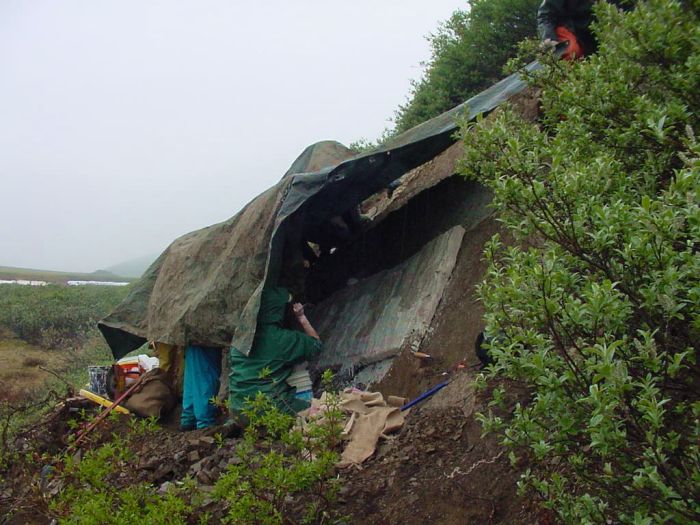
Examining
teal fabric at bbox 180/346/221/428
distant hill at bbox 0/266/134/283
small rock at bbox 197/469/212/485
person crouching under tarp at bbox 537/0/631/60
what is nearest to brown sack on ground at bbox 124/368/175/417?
teal fabric at bbox 180/346/221/428

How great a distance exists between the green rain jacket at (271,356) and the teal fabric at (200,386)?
845mm

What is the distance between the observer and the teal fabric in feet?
19.0

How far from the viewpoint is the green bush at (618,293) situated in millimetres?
1440

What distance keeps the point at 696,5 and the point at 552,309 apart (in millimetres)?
1538

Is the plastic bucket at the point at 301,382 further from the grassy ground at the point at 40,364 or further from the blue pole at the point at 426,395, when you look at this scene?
the grassy ground at the point at 40,364

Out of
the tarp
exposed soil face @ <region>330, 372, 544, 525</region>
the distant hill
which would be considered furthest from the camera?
the distant hill

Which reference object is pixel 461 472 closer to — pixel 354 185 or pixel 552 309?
Answer: pixel 552 309

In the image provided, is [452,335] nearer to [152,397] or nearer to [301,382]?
[301,382]

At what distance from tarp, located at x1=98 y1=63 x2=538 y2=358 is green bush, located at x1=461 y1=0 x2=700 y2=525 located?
235 cm

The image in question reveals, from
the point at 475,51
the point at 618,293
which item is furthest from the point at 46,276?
the point at 618,293

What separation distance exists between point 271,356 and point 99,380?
2.92 meters

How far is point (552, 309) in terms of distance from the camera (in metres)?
1.63

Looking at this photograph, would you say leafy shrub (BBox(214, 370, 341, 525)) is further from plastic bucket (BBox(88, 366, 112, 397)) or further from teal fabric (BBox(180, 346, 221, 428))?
plastic bucket (BBox(88, 366, 112, 397))

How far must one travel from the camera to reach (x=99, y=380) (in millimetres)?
6750
